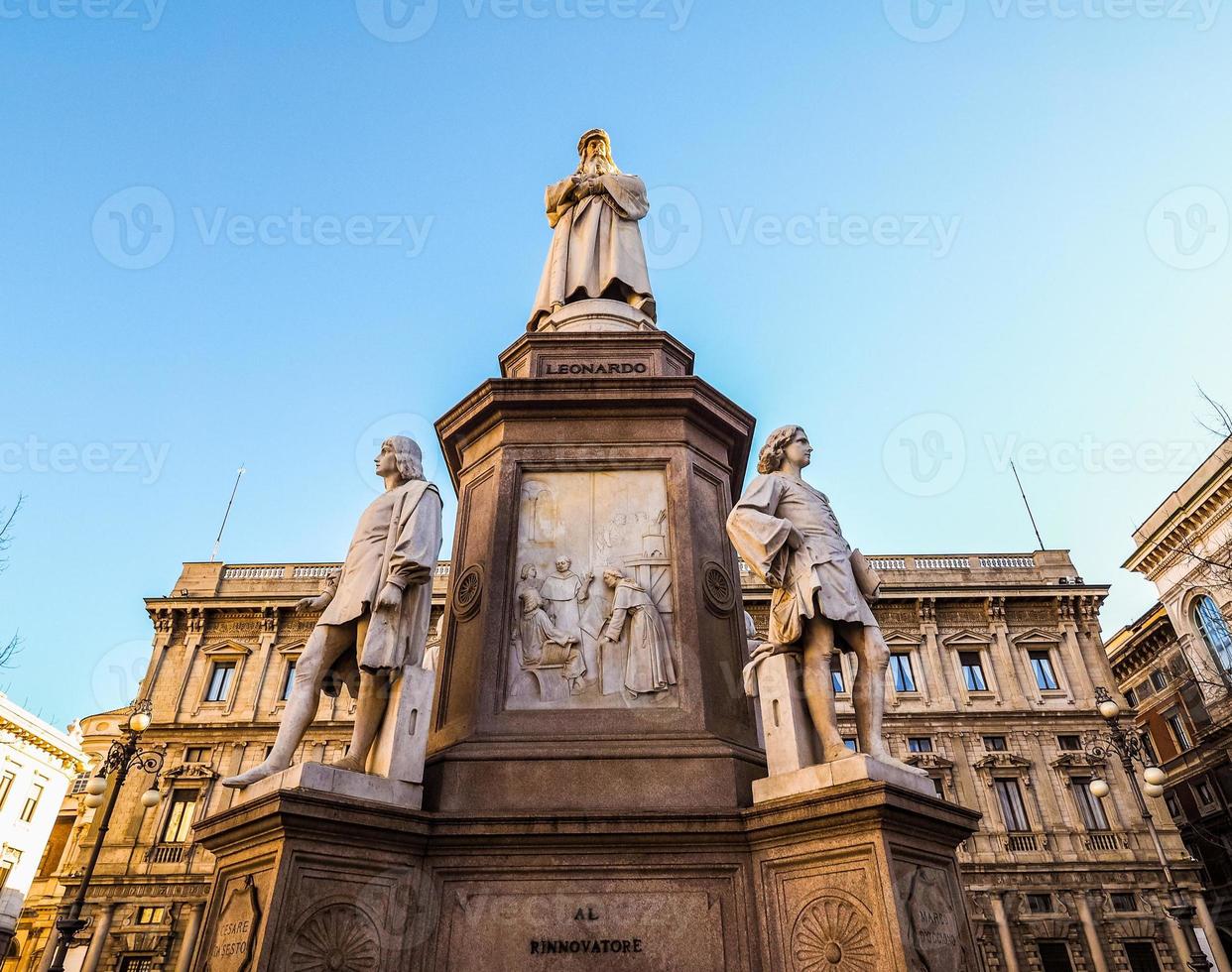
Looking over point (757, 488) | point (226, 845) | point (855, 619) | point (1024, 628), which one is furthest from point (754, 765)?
point (1024, 628)

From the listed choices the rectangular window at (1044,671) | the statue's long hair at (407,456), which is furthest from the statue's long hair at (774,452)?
the rectangular window at (1044,671)

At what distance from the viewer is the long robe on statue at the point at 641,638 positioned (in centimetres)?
601

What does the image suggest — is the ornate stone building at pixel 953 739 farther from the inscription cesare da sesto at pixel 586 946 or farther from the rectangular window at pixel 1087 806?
the inscription cesare da sesto at pixel 586 946

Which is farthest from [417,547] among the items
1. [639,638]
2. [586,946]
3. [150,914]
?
[150,914]

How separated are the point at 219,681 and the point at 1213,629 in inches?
1505

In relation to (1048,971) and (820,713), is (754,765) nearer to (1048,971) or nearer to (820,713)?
(820,713)

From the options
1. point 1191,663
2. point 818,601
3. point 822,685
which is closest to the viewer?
point 822,685

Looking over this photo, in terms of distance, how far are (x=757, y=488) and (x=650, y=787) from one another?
2.17 m

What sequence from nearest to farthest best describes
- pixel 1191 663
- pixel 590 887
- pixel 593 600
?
pixel 590 887 → pixel 593 600 → pixel 1191 663

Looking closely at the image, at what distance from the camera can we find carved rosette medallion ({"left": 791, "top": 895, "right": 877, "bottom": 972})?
4301 millimetres

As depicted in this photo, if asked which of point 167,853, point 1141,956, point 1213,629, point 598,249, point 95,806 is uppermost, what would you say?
point 1213,629

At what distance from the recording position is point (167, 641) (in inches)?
1387

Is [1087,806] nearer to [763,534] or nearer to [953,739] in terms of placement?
[953,739]

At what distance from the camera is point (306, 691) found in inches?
222
